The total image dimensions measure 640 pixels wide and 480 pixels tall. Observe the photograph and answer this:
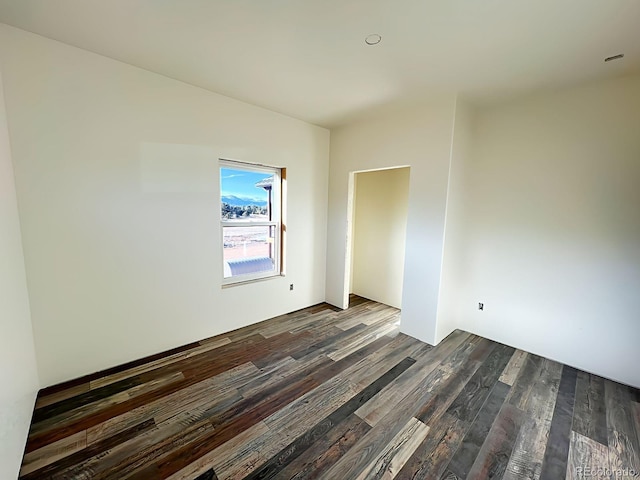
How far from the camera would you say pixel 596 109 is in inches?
94.1

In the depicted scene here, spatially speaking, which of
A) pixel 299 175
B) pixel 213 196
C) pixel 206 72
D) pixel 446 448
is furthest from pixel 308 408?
pixel 206 72

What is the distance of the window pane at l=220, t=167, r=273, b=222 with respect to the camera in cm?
306

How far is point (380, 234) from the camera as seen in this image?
4316 millimetres

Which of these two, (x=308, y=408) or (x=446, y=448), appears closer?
(x=446, y=448)

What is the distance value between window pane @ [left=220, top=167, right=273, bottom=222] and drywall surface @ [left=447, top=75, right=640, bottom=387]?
2.54 metres

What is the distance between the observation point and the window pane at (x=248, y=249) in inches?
125

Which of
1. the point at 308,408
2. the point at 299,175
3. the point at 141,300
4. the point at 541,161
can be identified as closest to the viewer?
the point at 308,408

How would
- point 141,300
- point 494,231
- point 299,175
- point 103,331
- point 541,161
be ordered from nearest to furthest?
point 103,331 < point 141,300 < point 541,161 < point 494,231 < point 299,175

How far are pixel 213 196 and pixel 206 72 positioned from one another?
1.16 meters

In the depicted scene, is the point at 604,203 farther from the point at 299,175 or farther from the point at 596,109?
the point at 299,175

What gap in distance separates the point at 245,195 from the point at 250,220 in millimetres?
320

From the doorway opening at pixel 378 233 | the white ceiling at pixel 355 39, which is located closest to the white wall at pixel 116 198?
the white ceiling at pixel 355 39

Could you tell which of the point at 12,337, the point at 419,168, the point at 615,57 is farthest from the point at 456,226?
the point at 12,337

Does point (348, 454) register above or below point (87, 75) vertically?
below
